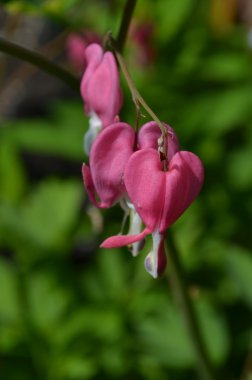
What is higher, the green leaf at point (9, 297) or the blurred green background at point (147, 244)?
the blurred green background at point (147, 244)

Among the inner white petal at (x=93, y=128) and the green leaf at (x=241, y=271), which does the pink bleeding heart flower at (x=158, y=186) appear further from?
the green leaf at (x=241, y=271)

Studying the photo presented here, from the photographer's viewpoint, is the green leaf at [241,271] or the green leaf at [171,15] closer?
the green leaf at [241,271]

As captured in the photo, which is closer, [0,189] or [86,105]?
[86,105]

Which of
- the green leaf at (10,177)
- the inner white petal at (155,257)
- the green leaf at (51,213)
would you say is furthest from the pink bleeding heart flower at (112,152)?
the green leaf at (10,177)

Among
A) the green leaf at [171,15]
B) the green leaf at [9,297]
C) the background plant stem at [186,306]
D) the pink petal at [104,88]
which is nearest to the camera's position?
the pink petal at [104,88]

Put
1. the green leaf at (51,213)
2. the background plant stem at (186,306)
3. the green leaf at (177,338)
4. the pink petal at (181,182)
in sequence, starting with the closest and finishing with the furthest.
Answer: the pink petal at (181,182)
the background plant stem at (186,306)
the green leaf at (177,338)
the green leaf at (51,213)

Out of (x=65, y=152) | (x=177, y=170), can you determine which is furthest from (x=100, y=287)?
(x=177, y=170)

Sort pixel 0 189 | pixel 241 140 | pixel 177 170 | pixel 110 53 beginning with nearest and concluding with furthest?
pixel 177 170, pixel 110 53, pixel 0 189, pixel 241 140

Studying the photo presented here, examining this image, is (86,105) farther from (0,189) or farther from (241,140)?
(241,140)

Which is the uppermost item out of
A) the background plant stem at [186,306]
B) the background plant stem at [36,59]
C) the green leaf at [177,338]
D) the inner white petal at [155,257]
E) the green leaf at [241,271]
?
the background plant stem at [36,59]
